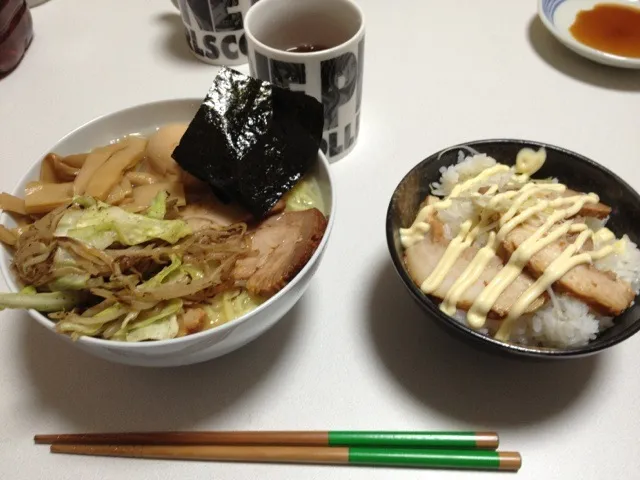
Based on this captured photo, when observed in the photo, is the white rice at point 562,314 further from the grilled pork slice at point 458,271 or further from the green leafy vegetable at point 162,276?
the green leafy vegetable at point 162,276

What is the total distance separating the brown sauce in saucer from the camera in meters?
1.46

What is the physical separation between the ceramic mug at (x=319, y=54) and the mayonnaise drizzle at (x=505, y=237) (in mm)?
329

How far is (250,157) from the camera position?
935 mm

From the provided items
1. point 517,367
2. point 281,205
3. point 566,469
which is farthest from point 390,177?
point 566,469

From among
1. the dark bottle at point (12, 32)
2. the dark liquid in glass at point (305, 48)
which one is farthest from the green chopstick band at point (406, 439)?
the dark bottle at point (12, 32)

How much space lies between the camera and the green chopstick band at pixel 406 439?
0.77 metres

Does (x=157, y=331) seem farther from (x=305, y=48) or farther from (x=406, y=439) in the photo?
(x=305, y=48)

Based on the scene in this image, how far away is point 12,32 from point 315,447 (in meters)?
1.36

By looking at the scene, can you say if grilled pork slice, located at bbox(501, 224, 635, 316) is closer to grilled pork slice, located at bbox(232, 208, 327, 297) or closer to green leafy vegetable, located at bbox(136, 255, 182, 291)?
grilled pork slice, located at bbox(232, 208, 327, 297)

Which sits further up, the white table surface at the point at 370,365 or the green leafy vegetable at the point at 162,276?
the green leafy vegetable at the point at 162,276

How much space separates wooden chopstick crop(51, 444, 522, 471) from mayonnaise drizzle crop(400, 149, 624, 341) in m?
0.18

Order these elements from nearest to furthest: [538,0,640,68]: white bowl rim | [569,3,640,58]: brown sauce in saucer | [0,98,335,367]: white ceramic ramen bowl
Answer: [0,98,335,367]: white ceramic ramen bowl → [538,0,640,68]: white bowl rim → [569,3,640,58]: brown sauce in saucer

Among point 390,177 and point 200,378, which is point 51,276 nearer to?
point 200,378

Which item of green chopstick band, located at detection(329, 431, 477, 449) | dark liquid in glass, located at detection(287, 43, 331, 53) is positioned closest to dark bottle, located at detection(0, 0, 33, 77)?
dark liquid in glass, located at detection(287, 43, 331, 53)
